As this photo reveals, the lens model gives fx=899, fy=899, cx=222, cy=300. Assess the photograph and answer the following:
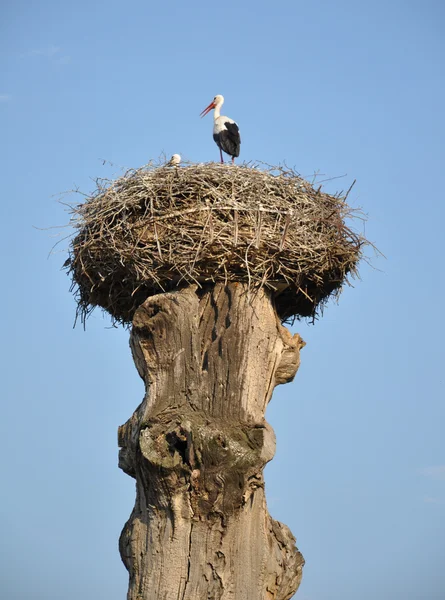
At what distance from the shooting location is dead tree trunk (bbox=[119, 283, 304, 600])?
6438 mm

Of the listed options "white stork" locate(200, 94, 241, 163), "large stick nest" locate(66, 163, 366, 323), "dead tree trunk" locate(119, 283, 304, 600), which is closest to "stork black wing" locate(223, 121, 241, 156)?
"white stork" locate(200, 94, 241, 163)

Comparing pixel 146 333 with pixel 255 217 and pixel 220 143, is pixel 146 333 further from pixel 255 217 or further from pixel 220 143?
pixel 220 143

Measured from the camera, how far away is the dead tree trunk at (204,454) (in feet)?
21.1

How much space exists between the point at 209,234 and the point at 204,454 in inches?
67.7

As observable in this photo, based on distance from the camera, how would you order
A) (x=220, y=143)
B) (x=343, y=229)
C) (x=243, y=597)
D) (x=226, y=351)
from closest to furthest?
(x=243, y=597)
(x=226, y=351)
(x=343, y=229)
(x=220, y=143)

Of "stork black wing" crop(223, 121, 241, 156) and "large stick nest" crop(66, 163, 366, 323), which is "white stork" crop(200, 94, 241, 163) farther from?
"large stick nest" crop(66, 163, 366, 323)

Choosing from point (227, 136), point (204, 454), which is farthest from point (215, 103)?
point (204, 454)

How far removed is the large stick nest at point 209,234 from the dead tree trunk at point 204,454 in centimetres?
28

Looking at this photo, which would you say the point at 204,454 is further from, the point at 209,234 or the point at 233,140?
the point at 233,140

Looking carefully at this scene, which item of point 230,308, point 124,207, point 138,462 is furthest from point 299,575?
point 124,207

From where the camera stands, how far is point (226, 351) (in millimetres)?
6969

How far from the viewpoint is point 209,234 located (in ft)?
23.0

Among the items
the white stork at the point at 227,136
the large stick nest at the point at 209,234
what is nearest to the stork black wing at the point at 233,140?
the white stork at the point at 227,136

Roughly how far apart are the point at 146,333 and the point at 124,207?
105 centimetres
